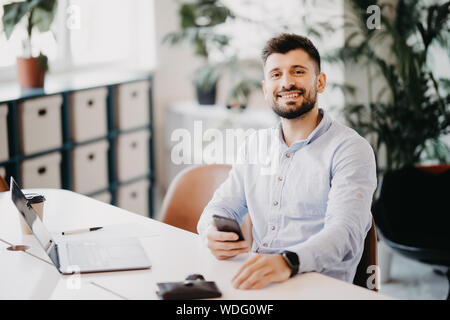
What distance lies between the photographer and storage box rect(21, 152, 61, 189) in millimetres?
3275

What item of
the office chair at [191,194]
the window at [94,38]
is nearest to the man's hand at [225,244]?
the office chair at [191,194]

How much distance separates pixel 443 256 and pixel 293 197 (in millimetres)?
950

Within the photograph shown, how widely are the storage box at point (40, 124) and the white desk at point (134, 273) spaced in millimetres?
1239

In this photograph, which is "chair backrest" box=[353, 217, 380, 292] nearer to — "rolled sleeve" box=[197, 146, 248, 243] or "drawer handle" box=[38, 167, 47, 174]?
"rolled sleeve" box=[197, 146, 248, 243]

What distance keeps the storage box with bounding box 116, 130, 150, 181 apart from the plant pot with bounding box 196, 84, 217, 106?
46 cm

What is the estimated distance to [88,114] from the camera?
3564 millimetres

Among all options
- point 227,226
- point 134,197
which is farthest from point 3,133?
point 227,226

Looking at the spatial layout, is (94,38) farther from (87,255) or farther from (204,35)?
(87,255)

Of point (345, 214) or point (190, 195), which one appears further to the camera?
point (190, 195)

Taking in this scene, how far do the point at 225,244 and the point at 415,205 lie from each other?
1.51m

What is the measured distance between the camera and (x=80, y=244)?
1781mm

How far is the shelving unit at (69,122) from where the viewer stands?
3.19 metres
